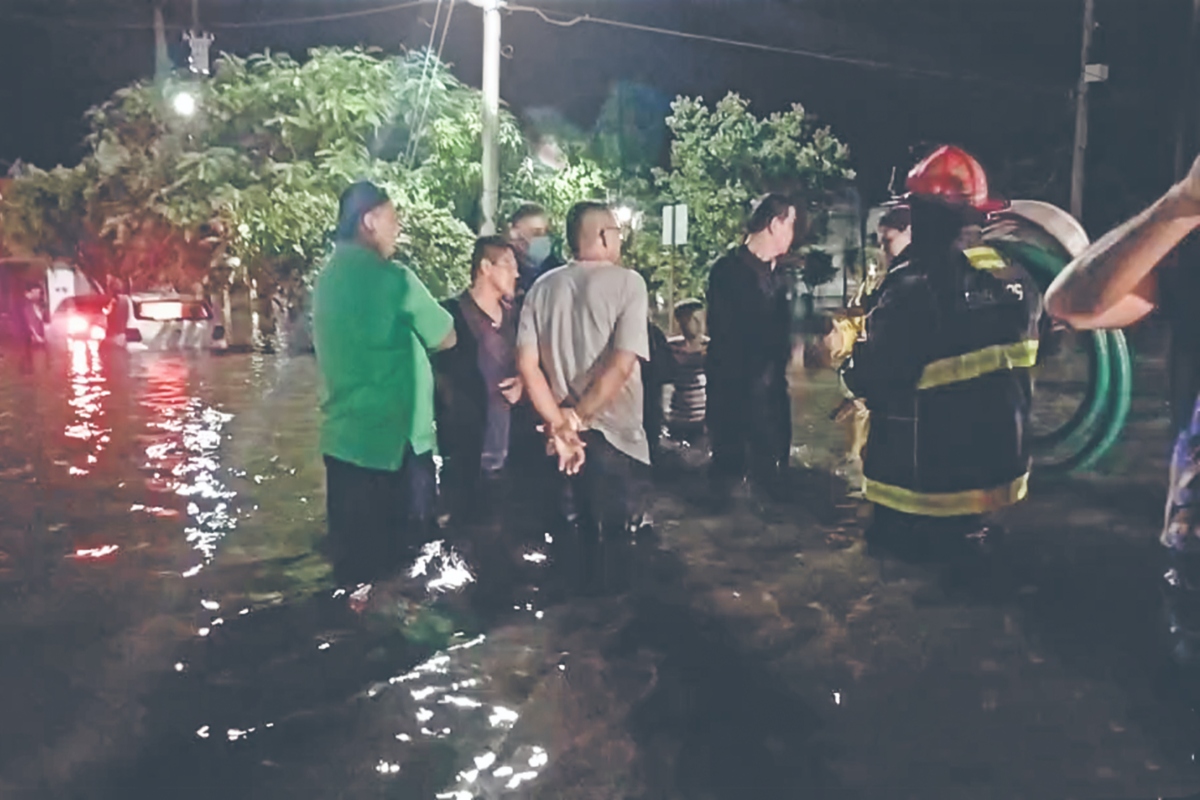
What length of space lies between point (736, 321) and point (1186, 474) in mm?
4068

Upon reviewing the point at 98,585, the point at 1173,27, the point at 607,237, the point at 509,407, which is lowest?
the point at 98,585

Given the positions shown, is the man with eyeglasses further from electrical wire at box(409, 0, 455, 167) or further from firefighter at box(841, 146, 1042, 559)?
electrical wire at box(409, 0, 455, 167)

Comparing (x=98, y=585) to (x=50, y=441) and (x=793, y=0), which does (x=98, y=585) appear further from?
(x=793, y=0)

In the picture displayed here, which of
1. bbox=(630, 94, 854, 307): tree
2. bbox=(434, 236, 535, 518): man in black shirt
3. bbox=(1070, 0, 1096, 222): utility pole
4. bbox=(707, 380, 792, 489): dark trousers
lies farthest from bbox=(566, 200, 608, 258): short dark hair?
bbox=(630, 94, 854, 307): tree

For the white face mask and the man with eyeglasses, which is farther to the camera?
the man with eyeglasses

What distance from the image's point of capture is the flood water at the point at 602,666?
11.5ft

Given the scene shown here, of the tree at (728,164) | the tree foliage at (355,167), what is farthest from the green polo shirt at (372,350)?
the tree at (728,164)

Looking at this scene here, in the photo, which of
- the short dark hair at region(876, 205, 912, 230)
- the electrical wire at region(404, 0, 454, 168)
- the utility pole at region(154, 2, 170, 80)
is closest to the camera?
the short dark hair at region(876, 205, 912, 230)

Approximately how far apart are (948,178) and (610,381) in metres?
1.58

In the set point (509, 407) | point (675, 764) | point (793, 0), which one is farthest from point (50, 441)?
point (793, 0)

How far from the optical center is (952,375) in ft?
13.5

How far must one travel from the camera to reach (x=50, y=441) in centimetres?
1034

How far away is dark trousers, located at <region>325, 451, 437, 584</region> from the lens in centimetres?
487

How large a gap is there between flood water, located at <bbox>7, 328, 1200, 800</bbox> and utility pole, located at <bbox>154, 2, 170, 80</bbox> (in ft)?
58.4
